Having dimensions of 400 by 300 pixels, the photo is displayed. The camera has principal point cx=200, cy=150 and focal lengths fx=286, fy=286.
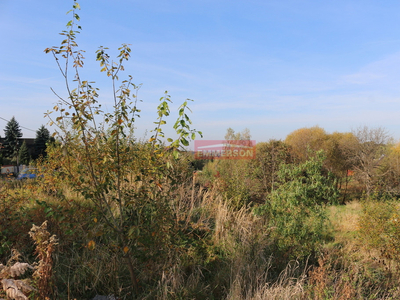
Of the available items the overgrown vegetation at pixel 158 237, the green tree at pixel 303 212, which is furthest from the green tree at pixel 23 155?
the green tree at pixel 303 212

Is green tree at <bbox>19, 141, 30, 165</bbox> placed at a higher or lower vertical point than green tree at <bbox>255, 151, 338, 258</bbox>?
higher

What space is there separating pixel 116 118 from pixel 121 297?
1991 millimetres

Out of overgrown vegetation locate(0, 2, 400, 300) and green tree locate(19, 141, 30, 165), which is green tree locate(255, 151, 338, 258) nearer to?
overgrown vegetation locate(0, 2, 400, 300)

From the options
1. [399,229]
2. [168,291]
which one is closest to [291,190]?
[399,229]

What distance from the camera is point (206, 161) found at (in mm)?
18406

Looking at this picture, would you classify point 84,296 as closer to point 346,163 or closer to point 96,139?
point 96,139

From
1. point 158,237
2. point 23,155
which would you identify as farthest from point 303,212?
point 23,155

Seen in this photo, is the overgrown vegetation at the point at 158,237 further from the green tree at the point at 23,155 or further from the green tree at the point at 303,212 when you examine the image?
the green tree at the point at 23,155

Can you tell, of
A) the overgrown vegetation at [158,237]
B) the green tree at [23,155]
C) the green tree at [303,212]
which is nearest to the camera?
the overgrown vegetation at [158,237]

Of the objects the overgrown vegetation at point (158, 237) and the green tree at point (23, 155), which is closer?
the overgrown vegetation at point (158, 237)

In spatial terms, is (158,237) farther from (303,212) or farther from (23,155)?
(23,155)

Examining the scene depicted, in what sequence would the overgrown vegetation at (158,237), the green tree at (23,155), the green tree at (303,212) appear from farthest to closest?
the green tree at (23,155), the green tree at (303,212), the overgrown vegetation at (158,237)

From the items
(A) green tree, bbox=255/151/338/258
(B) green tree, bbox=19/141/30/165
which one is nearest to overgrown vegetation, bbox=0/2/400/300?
(A) green tree, bbox=255/151/338/258

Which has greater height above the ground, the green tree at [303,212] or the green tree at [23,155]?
the green tree at [23,155]
